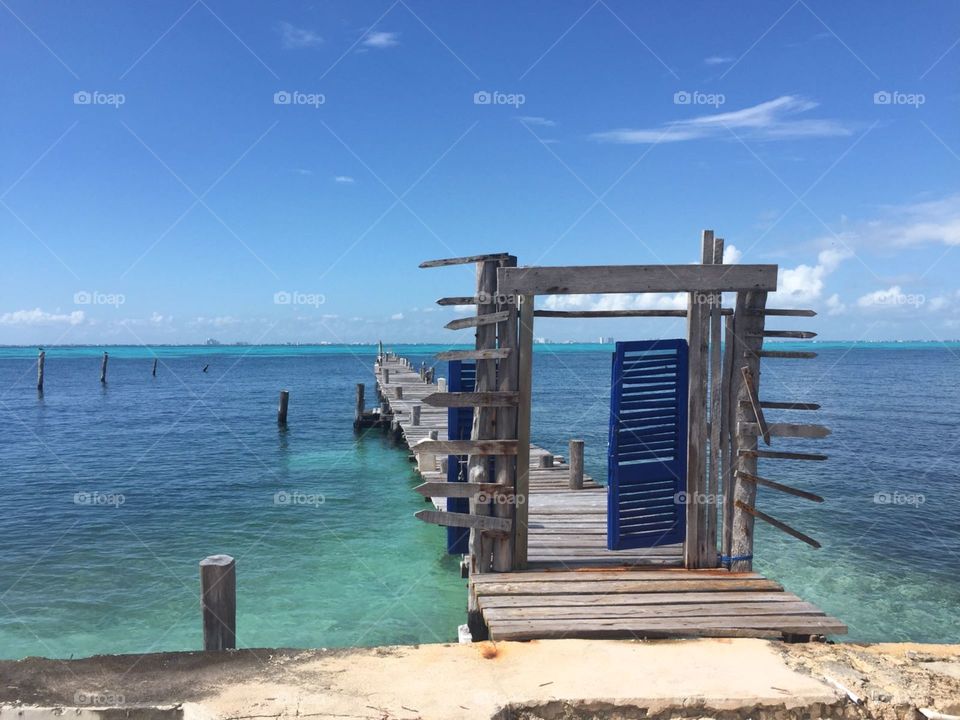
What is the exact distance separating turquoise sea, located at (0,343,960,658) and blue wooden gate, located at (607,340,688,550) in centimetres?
424

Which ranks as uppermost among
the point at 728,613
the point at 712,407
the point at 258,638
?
the point at 712,407

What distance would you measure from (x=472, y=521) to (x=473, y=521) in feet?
0.04

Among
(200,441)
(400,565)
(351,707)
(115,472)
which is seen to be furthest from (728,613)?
(200,441)

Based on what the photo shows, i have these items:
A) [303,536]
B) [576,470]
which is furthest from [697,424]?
[303,536]

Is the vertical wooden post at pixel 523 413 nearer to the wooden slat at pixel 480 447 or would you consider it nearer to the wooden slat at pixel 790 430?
the wooden slat at pixel 480 447

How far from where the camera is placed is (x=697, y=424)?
7.48 metres

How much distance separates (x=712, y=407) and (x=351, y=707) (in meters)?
4.92

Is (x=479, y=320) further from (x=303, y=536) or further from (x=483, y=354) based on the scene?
(x=303, y=536)

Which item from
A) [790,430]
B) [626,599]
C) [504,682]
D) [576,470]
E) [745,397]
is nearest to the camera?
[504,682]

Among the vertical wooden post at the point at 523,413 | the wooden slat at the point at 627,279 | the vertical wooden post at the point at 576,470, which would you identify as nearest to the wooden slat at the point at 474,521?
the vertical wooden post at the point at 523,413

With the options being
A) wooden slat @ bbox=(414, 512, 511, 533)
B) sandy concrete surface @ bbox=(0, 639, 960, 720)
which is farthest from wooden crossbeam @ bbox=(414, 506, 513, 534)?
sandy concrete surface @ bbox=(0, 639, 960, 720)

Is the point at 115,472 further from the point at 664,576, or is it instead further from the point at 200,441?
the point at 664,576

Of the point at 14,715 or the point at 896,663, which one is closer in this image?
the point at 14,715

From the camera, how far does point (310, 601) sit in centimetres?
1172
